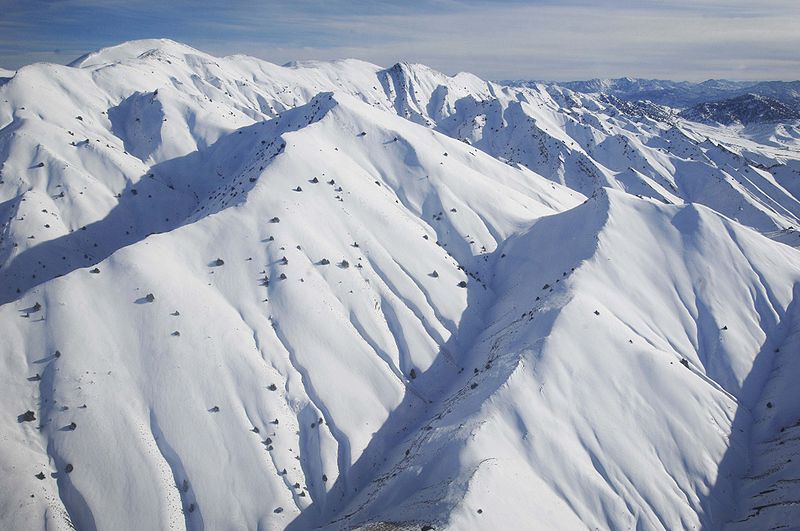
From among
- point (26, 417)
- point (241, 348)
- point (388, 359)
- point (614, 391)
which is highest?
point (614, 391)

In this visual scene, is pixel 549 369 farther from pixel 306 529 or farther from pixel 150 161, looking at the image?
pixel 150 161

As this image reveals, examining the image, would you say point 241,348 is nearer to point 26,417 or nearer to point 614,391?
point 26,417

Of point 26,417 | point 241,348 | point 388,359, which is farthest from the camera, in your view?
point 388,359

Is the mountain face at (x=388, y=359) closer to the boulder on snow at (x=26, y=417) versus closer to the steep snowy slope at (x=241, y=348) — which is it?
the steep snowy slope at (x=241, y=348)

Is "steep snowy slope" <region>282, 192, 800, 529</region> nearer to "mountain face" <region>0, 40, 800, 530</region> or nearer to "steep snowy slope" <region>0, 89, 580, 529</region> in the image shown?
"mountain face" <region>0, 40, 800, 530</region>

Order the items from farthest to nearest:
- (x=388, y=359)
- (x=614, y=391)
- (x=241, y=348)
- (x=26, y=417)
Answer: (x=388, y=359) < (x=241, y=348) < (x=614, y=391) < (x=26, y=417)

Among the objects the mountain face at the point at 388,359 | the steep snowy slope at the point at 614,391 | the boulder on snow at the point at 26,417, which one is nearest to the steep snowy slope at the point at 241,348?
the mountain face at the point at 388,359

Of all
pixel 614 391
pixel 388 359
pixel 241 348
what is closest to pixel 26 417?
pixel 241 348

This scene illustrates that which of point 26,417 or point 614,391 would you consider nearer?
point 26,417
